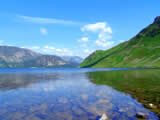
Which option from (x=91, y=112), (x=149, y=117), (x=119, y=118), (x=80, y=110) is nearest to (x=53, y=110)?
(x=80, y=110)

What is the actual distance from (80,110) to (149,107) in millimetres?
10416

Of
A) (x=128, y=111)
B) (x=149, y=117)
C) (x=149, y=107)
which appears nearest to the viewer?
(x=149, y=117)

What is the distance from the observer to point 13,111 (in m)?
20.5

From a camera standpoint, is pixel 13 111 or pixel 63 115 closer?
pixel 63 115

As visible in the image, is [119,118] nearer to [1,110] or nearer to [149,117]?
[149,117]

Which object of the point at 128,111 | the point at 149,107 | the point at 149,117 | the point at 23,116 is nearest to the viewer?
the point at 149,117

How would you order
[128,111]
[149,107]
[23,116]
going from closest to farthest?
[23,116], [128,111], [149,107]

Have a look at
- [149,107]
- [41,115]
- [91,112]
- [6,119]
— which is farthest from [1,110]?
[149,107]

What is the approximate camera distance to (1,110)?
20.8m

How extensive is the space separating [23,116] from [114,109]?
1282cm

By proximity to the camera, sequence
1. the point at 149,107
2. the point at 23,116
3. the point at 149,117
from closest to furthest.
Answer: the point at 149,117 < the point at 23,116 < the point at 149,107

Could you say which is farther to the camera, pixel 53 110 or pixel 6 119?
pixel 53 110

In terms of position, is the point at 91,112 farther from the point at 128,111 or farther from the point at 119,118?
the point at 128,111

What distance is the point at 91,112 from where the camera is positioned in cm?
1941
